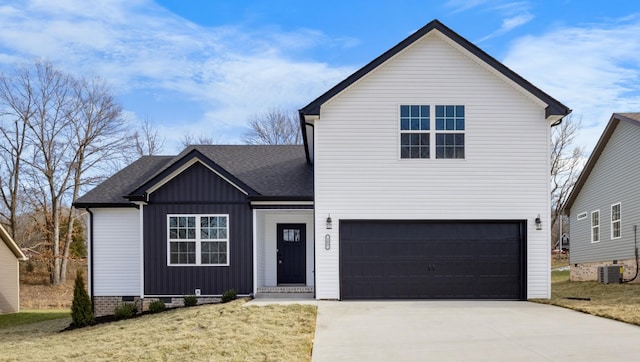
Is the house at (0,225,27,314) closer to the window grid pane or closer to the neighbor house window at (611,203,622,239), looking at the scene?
the window grid pane

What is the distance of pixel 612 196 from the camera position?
73.3 ft

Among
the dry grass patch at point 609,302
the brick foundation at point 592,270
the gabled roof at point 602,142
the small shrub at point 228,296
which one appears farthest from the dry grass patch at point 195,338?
the gabled roof at point 602,142

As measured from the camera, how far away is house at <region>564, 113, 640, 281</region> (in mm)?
20391

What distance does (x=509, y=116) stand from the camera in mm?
15758

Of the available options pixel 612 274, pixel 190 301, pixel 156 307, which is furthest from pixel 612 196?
pixel 156 307

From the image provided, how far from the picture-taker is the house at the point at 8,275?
23188mm

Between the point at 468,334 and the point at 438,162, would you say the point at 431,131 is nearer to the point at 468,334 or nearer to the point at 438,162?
the point at 438,162

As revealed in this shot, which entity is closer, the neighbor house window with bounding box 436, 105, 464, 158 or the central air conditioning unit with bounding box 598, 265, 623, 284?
the neighbor house window with bounding box 436, 105, 464, 158

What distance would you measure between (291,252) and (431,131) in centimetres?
585

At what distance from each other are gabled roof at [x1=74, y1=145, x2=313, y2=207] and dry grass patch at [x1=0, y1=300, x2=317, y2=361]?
348 centimetres

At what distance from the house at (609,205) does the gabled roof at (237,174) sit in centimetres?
1134

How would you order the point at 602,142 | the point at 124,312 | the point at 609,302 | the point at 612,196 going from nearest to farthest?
the point at 609,302 < the point at 124,312 < the point at 612,196 < the point at 602,142

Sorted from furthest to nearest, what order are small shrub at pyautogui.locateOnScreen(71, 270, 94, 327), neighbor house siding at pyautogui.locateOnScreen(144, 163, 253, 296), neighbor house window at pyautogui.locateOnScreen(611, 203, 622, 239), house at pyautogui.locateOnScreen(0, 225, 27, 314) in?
1. house at pyautogui.locateOnScreen(0, 225, 27, 314)
2. neighbor house window at pyautogui.locateOnScreen(611, 203, 622, 239)
3. neighbor house siding at pyautogui.locateOnScreen(144, 163, 253, 296)
4. small shrub at pyautogui.locateOnScreen(71, 270, 94, 327)

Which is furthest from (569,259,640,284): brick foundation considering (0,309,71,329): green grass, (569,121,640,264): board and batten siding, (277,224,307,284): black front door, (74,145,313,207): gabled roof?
(0,309,71,329): green grass
